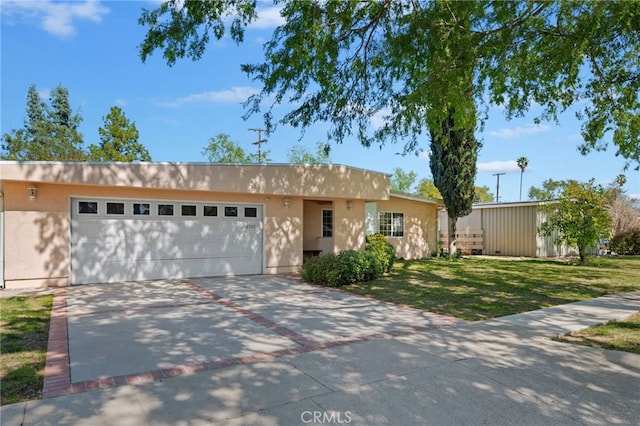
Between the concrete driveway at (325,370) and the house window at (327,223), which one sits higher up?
the house window at (327,223)

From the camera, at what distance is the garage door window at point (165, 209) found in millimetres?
11258

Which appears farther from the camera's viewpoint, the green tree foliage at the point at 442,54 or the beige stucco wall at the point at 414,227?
the beige stucco wall at the point at 414,227

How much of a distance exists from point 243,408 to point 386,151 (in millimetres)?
8570

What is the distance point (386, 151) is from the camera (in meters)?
10.9

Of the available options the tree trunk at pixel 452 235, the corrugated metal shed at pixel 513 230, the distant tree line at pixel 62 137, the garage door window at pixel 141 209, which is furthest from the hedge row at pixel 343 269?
the distant tree line at pixel 62 137

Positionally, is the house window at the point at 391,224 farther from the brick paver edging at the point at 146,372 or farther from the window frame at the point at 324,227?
the brick paver edging at the point at 146,372

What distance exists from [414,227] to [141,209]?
39.5 feet

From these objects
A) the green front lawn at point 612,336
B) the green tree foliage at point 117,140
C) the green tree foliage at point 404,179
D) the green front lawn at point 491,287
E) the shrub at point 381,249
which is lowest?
the green front lawn at point 491,287

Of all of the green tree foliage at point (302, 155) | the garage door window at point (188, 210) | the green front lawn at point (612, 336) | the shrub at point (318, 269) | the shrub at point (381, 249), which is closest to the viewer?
the green front lawn at point (612, 336)

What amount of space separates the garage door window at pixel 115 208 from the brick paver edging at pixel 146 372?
12.8ft

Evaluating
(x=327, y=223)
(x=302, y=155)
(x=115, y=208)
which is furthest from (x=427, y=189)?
(x=115, y=208)

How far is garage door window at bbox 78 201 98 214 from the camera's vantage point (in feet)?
33.9

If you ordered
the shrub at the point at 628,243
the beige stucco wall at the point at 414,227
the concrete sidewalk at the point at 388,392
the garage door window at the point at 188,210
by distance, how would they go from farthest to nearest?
1. the shrub at the point at 628,243
2. the beige stucco wall at the point at 414,227
3. the garage door window at the point at 188,210
4. the concrete sidewalk at the point at 388,392

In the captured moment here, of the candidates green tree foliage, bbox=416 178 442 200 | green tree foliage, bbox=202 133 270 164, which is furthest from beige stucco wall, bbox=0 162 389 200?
green tree foliage, bbox=202 133 270 164
